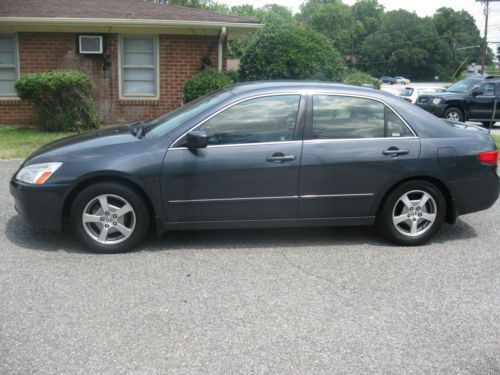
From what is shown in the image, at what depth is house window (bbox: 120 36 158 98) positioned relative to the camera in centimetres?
1498

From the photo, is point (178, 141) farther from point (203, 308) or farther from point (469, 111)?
point (469, 111)

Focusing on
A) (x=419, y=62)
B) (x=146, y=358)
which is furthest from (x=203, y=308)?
(x=419, y=62)

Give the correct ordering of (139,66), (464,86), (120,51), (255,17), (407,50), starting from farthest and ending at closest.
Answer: (407,50) < (255,17) < (464,86) < (139,66) < (120,51)

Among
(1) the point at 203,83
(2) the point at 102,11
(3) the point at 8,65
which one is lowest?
(1) the point at 203,83

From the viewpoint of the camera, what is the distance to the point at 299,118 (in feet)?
18.8

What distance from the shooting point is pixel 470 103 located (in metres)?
19.7

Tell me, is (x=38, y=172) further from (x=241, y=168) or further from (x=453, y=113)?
(x=453, y=113)

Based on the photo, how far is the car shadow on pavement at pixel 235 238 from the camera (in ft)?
19.1

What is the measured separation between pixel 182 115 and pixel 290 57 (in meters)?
9.25

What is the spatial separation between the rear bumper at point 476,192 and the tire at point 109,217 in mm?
3081

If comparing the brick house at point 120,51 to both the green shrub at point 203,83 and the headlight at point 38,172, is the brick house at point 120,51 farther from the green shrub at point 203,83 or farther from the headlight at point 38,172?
the headlight at point 38,172

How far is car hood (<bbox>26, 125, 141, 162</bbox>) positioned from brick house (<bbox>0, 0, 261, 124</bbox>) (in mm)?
8741

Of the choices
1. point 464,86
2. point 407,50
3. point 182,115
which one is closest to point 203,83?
point 182,115

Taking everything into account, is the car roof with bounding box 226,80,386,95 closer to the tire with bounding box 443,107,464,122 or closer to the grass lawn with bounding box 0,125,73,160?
the grass lawn with bounding box 0,125,73,160
